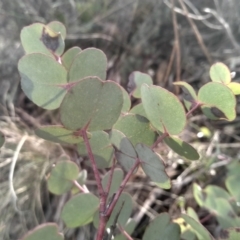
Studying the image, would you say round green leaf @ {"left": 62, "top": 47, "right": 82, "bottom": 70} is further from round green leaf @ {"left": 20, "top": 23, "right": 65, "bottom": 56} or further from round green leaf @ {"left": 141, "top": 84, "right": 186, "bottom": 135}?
round green leaf @ {"left": 141, "top": 84, "right": 186, "bottom": 135}

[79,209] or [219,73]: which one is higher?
[219,73]

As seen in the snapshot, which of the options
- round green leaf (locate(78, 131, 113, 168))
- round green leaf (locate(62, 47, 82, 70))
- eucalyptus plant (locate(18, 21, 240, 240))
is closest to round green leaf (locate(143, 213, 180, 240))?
eucalyptus plant (locate(18, 21, 240, 240))

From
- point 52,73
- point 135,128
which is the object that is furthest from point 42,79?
point 135,128

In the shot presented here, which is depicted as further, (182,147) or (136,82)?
(136,82)

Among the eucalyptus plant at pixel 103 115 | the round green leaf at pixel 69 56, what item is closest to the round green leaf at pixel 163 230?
the eucalyptus plant at pixel 103 115

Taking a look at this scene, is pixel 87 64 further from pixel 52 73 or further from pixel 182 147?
pixel 182 147

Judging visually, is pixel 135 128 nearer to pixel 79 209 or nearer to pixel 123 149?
pixel 123 149
